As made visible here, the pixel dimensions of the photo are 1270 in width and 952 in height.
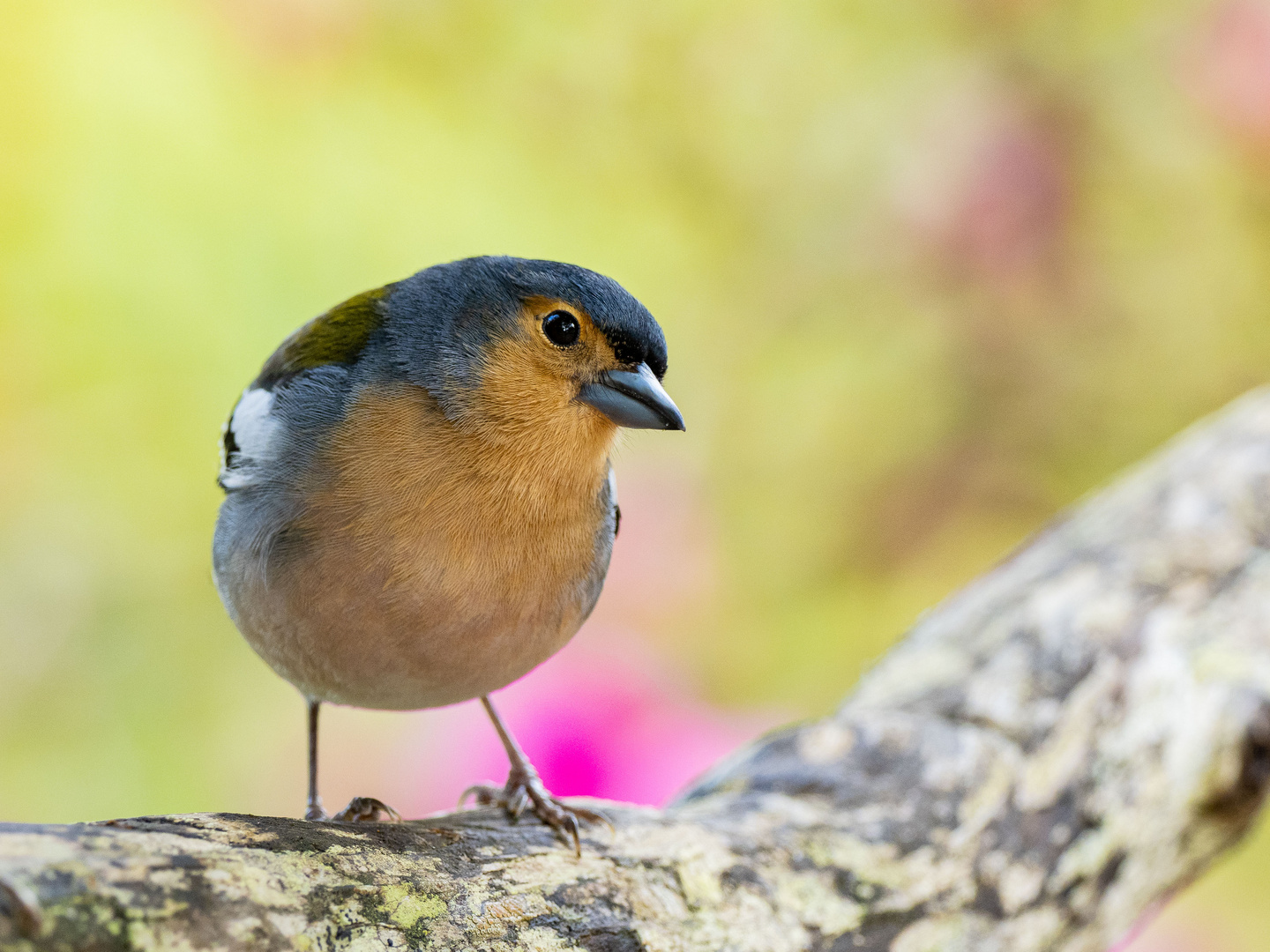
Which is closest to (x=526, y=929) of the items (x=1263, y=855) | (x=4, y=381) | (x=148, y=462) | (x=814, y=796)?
(x=814, y=796)

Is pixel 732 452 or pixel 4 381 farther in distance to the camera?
pixel 732 452

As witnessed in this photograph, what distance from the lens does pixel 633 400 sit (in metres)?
1.89

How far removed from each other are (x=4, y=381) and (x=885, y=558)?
2.78 m

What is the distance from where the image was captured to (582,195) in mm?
3906

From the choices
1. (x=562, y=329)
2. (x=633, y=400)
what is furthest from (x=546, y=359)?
(x=633, y=400)

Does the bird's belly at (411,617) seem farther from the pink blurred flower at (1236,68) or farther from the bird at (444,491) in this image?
the pink blurred flower at (1236,68)

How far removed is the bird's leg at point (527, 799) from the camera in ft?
6.15

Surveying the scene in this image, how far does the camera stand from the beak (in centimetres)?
188

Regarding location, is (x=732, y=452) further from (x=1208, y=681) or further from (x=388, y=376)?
(x=388, y=376)

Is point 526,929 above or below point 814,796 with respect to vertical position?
below

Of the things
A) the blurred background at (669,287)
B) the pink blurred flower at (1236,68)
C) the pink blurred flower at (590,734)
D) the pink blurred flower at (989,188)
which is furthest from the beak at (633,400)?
the pink blurred flower at (1236,68)

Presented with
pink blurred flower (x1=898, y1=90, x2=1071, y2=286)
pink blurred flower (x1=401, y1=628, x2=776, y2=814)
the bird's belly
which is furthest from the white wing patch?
pink blurred flower (x1=898, y1=90, x2=1071, y2=286)

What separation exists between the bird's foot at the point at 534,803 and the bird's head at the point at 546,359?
63cm

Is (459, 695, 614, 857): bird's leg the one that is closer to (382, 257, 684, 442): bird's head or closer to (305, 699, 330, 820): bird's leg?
(305, 699, 330, 820): bird's leg
